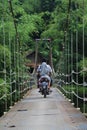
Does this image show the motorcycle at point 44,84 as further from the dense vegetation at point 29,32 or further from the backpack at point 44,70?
the dense vegetation at point 29,32

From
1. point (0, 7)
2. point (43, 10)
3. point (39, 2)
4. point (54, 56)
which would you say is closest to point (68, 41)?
point (0, 7)

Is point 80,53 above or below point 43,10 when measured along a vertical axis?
below

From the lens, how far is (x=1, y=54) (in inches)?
427

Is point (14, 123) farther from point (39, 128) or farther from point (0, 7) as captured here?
point (0, 7)

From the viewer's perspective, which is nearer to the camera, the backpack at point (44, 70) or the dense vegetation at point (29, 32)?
the backpack at point (44, 70)

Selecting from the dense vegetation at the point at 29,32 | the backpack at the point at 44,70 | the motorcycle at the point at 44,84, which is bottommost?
the motorcycle at the point at 44,84

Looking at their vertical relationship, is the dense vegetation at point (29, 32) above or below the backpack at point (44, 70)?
above

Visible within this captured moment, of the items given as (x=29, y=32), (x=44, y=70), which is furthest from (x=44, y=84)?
(x=29, y=32)

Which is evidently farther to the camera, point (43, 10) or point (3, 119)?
point (43, 10)

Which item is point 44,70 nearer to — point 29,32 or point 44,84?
point 44,84

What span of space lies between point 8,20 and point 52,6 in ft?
30.2

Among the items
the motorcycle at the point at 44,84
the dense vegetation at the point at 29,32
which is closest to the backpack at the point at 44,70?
the motorcycle at the point at 44,84

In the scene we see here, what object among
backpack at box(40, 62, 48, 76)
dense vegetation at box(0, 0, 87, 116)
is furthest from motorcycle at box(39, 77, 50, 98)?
dense vegetation at box(0, 0, 87, 116)

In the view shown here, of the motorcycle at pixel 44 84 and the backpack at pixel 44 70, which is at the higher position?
the backpack at pixel 44 70
